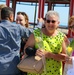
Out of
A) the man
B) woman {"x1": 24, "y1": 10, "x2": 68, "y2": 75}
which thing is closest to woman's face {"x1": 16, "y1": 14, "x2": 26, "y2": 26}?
the man

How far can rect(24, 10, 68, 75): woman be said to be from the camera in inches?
92.4

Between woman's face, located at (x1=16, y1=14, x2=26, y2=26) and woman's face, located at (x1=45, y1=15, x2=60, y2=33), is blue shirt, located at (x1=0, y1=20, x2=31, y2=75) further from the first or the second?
woman's face, located at (x1=16, y1=14, x2=26, y2=26)

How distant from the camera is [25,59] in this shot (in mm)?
2338

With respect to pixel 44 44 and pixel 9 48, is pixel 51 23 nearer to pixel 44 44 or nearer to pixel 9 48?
pixel 44 44

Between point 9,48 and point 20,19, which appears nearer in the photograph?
point 9,48

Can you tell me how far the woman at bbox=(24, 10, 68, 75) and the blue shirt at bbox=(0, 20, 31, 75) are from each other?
0.46 ft

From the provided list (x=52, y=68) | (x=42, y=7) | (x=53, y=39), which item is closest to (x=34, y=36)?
(x=53, y=39)

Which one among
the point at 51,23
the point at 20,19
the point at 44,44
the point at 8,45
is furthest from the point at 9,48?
the point at 20,19

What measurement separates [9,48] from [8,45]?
0.03 metres

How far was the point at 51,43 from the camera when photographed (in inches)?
93.4

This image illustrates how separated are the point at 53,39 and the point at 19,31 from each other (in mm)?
371

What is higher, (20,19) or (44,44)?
(20,19)

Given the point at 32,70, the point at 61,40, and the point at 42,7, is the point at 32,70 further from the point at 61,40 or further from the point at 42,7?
the point at 42,7

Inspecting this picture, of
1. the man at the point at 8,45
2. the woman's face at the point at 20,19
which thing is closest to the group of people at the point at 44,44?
the man at the point at 8,45
